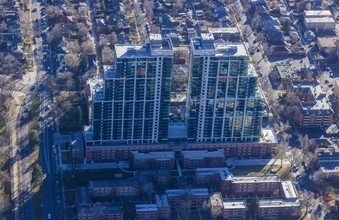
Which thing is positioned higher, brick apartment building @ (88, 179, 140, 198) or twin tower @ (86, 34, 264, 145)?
twin tower @ (86, 34, 264, 145)

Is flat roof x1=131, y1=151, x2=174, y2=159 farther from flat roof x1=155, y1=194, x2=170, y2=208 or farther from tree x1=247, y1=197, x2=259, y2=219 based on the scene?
tree x1=247, y1=197, x2=259, y2=219

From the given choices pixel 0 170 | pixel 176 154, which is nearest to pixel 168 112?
pixel 176 154

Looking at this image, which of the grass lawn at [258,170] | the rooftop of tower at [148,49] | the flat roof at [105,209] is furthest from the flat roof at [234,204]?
the rooftop of tower at [148,49]

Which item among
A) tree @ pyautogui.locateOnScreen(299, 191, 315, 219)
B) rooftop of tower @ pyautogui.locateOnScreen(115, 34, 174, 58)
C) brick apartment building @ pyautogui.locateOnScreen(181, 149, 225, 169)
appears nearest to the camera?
tree @ pyautogui.locateOnScreen(299, 191, 315, 219)

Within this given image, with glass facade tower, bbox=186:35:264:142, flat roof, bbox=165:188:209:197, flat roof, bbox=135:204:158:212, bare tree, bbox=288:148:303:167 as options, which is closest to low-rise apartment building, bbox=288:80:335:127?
bare tree, bbox=288:148:303:167

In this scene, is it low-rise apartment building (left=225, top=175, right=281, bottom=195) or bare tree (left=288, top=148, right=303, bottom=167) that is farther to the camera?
bare tree (left=288, top=148, right=303, bottom=167)

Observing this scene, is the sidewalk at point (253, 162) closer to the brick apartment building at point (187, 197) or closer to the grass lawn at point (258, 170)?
the grass lawn at point (258, 170)

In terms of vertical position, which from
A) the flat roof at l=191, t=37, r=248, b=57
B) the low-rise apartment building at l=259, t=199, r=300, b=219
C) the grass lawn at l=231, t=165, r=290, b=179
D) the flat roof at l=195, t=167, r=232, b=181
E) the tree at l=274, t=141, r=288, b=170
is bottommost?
the low-rise apartment building at l=259, t=199, r=300, b=219
